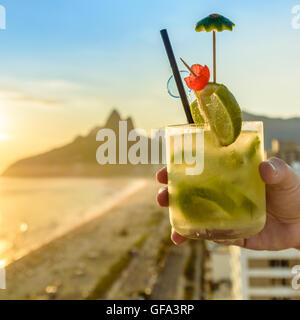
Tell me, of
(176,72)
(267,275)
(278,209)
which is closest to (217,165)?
(176,72)

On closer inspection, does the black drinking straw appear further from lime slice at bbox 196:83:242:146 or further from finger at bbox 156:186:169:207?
finger at bbox 156:186:169:207

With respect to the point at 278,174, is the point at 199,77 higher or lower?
higher

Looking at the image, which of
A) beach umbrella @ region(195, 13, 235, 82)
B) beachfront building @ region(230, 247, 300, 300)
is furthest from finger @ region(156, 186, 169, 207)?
beachfront building @ region(230, 247, 300, 300)

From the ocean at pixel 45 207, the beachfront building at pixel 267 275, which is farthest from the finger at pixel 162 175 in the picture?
the ocean at pixel 45 207

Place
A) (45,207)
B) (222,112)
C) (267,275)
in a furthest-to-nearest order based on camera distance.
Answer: (45,207) < (267,275) < (222,112)

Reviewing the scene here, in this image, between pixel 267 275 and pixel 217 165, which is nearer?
pixel 217 165

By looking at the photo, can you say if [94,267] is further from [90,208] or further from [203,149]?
[203,149]

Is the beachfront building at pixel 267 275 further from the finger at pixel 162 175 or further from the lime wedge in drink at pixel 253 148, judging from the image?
the lime wedge in drink at pixel 253 148

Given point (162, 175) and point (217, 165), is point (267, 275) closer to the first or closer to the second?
point (162, 175)
